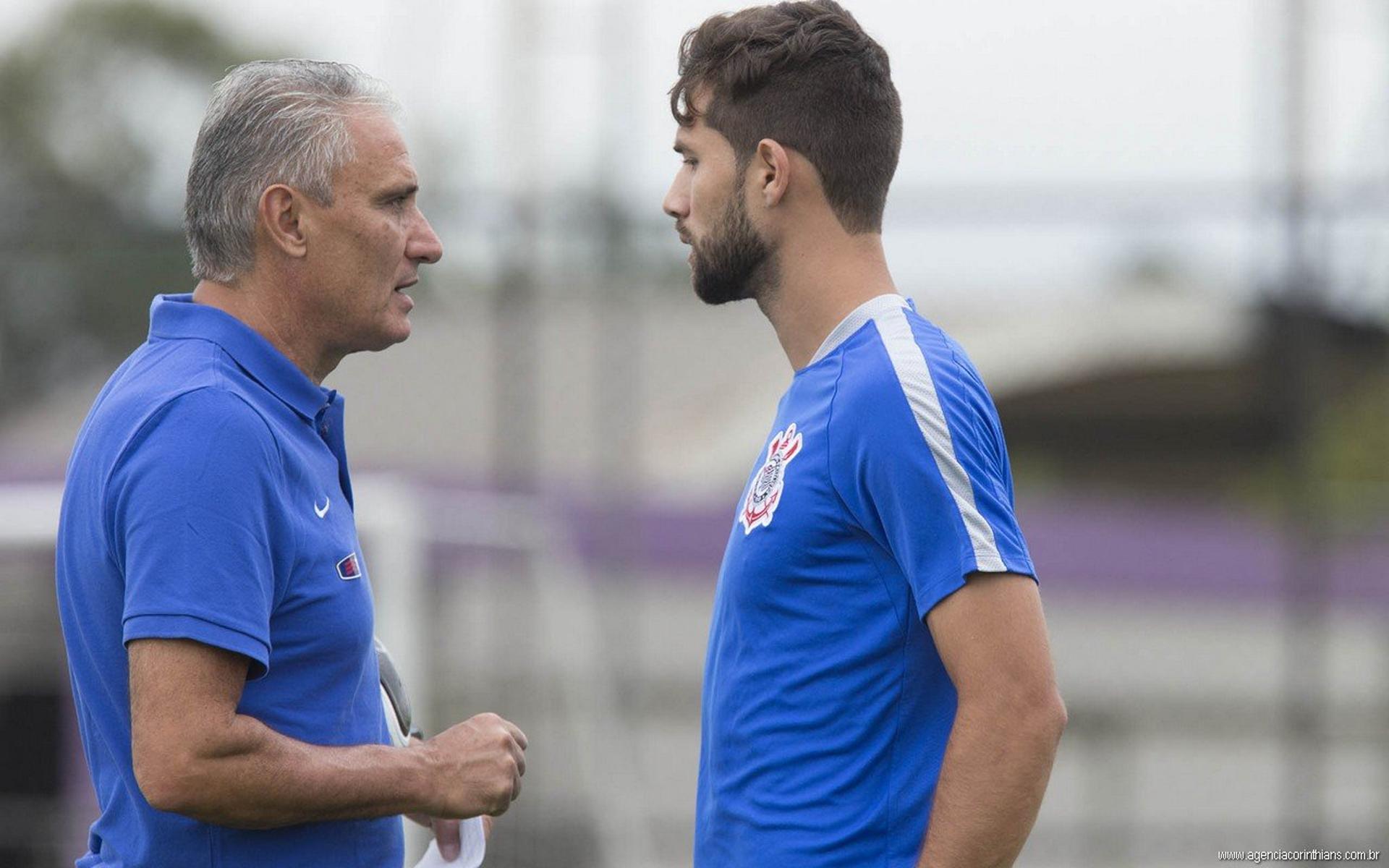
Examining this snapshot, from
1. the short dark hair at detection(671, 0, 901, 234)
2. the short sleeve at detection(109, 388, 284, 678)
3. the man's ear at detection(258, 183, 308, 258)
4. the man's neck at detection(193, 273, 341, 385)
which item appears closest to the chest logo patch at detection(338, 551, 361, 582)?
the short sleeve at detection(109, 388, 284, 678)

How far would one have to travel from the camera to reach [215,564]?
181 centimetres

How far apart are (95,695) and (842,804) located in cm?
95

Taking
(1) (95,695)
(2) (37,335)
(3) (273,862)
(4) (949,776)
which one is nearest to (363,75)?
(1) (95,695)

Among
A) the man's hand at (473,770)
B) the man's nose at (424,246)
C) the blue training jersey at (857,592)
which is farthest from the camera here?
the man's nose at (424,246)

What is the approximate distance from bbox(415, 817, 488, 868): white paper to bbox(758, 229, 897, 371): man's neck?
834mm

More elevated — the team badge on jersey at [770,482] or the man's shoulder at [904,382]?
the man's shoulder at [904,382]

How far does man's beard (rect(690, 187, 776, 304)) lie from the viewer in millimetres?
2170

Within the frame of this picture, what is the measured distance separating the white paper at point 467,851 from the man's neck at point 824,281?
0.83m

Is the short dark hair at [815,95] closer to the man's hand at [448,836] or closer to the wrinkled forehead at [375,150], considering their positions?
the wrinkled forehead at [375,150]

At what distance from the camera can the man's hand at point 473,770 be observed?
2.01m

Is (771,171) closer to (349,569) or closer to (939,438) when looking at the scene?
(939,438)

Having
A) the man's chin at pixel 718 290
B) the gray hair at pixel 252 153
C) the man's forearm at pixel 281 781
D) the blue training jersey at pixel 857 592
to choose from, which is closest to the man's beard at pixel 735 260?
the man's chin at pixel 718 290

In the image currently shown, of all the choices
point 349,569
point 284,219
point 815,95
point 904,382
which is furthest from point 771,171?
point 349,569

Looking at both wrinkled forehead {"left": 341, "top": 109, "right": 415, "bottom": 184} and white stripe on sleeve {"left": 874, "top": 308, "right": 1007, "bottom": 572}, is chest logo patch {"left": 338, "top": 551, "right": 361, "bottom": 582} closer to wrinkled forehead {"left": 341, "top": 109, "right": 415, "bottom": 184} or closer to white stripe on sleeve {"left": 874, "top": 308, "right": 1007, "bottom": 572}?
wrinkled forehead {"left": 341, "top": 109, "right": 415, "bottom": 184}
